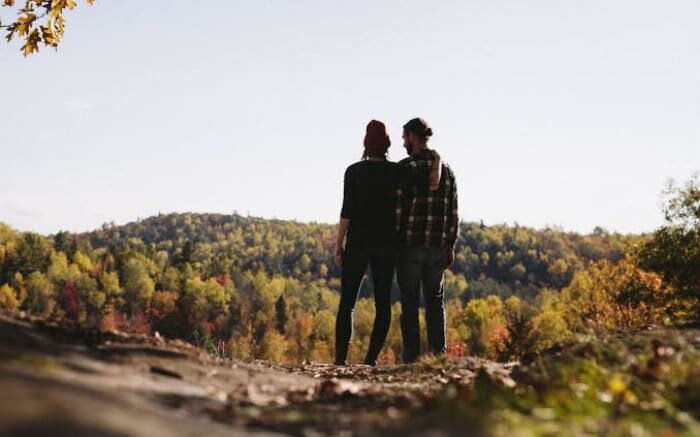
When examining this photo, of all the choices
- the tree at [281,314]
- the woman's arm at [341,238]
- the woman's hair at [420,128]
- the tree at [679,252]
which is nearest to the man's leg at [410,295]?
the woman's arm at [341,238]

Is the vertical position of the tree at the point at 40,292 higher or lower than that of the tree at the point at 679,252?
lower

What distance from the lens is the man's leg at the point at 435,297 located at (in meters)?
8.05

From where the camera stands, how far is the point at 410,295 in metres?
8.12

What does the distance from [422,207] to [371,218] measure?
58 centimetres

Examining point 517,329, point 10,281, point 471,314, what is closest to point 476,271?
point 471,314

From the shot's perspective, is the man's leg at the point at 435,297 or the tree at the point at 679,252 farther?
the tree at the point at 679,252

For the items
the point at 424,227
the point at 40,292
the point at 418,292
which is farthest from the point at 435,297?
the point at 40,292

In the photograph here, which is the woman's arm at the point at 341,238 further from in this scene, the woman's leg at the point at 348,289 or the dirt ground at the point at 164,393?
the dirt ground at the point at 164,393

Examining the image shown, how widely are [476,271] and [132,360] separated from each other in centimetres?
19548

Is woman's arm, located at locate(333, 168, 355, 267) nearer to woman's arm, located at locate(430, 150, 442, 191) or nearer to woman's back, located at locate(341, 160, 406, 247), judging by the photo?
woman's back, located at locate(341, 160, 406, 247)

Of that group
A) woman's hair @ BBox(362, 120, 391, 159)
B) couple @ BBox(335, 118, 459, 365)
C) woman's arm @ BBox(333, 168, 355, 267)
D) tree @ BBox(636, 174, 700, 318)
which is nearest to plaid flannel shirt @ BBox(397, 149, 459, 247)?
couple @ BBox(335, 118, 459, 365)

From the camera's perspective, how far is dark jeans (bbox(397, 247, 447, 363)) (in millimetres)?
8016

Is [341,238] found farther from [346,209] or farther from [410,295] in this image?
[410,295]

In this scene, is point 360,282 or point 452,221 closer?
point 360,282
